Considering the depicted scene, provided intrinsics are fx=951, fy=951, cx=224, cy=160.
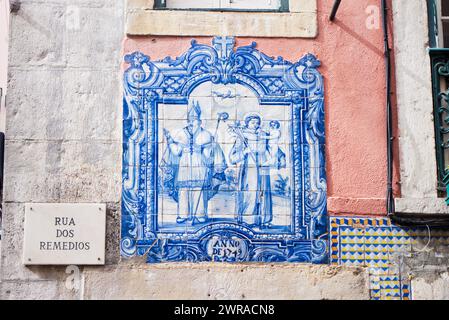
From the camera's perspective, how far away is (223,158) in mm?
7520

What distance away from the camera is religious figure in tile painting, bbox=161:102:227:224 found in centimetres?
A: 742

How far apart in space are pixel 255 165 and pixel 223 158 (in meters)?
0.26

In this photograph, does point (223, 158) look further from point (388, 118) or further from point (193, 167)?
point (388, 118)

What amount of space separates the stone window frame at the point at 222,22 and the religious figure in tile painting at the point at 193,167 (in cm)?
70

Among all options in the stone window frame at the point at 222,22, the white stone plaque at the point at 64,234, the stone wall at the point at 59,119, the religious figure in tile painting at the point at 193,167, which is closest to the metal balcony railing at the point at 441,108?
the stone window frame at the point at 222,22

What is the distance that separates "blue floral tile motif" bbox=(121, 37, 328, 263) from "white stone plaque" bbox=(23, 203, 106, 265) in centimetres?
21

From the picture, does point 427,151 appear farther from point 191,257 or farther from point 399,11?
point 191,257

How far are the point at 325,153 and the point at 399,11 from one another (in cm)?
139

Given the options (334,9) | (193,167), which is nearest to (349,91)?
(334,9)

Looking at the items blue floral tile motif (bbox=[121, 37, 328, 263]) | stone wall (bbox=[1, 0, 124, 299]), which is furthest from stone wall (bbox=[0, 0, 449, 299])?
blue floral tile motif (bbox=[121, 37, 328, 263])

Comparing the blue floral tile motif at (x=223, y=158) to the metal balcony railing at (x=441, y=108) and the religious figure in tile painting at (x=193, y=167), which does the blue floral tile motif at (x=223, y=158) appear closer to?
the religious figure in tile painting at (x=193, y=167)

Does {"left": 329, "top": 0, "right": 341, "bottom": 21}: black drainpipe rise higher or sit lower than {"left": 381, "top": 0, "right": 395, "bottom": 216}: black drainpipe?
higher

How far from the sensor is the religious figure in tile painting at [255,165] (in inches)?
293

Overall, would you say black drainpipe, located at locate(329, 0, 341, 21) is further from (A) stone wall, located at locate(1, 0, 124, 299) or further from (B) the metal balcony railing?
(A) stone wall, located at locate(1, 0, 124, 299)
